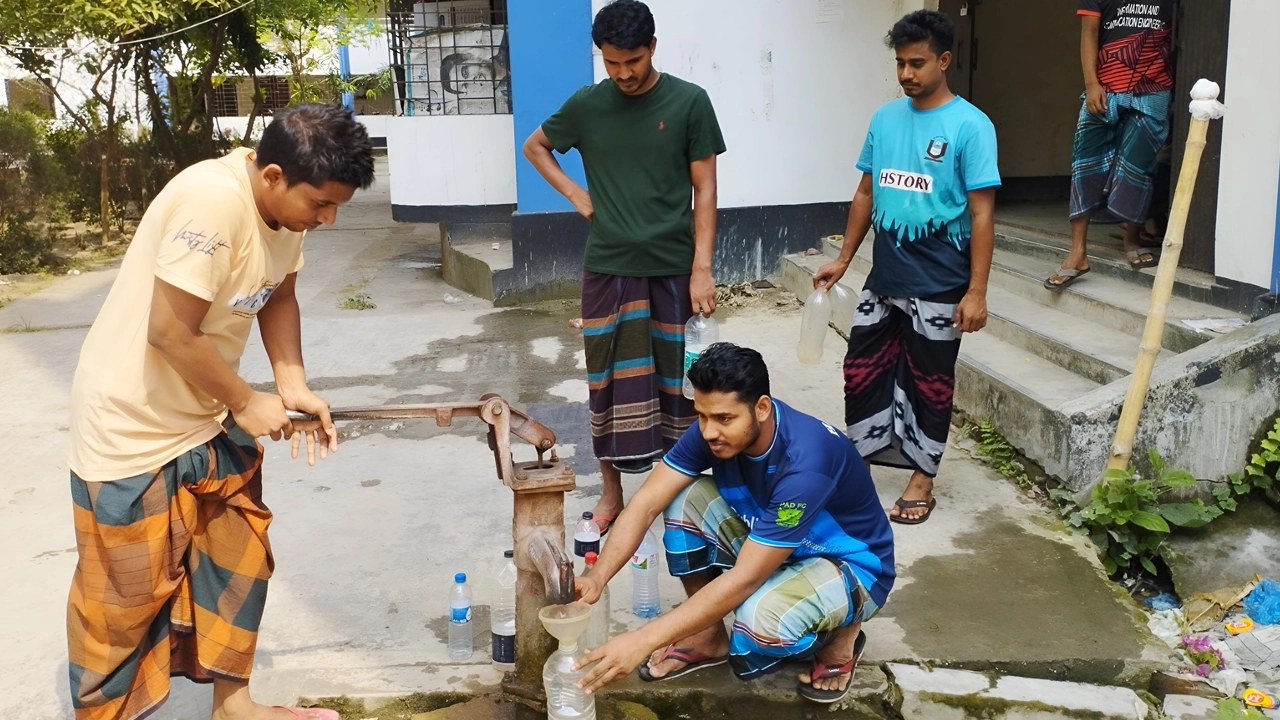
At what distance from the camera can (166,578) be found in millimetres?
2506

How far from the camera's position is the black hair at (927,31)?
3.60 meters

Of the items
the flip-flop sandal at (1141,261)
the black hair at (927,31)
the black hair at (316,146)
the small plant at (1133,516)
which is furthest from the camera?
the flip-flop sandal at (1141,261)

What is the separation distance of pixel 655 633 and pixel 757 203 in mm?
5710

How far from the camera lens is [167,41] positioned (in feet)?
42.1

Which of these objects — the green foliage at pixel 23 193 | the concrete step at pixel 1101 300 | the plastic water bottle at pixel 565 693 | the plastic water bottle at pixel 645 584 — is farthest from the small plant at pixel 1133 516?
the green foliage at pixel 23 193

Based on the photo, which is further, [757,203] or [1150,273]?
[757,203]

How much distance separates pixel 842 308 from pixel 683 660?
155 inches

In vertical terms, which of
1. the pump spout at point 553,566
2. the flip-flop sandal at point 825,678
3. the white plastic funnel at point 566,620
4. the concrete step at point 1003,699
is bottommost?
the concrete step at point 1003,699

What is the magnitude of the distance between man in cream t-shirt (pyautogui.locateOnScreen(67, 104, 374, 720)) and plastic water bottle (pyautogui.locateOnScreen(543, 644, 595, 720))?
29.4 inches

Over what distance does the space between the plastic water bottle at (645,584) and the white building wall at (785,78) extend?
4.78 metres

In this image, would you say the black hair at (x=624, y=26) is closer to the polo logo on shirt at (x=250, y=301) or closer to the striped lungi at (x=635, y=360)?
the striped lungi at (x=635, y=360)

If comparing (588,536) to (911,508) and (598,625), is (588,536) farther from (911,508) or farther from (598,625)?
(911,508)

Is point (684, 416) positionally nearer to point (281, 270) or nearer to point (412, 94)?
point (281, 270)

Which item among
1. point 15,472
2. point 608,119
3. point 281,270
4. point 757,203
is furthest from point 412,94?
point 281,270
